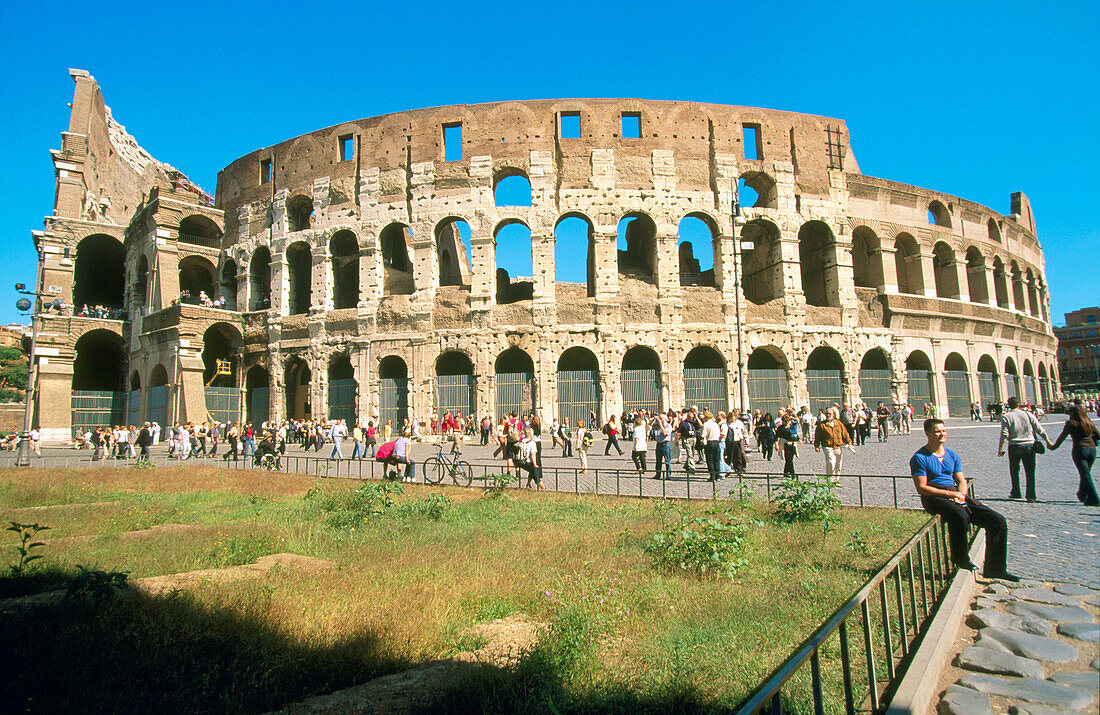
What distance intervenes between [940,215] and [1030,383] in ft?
36.6

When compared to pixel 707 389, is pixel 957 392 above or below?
below

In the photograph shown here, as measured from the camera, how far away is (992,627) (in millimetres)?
4055

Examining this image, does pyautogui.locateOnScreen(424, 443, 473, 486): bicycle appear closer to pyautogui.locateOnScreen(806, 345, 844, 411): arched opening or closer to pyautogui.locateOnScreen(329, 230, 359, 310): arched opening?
pyautogui.locateOnScreen(329, 230, 359, 310): arched opening

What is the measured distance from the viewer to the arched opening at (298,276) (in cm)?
2816

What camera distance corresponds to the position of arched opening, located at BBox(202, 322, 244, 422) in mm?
27312

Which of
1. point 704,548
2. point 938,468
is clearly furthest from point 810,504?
point 938,468

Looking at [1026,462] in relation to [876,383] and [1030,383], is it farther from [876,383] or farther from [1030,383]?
[1030,383]

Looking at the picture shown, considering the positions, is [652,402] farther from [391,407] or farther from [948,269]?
[948,269]

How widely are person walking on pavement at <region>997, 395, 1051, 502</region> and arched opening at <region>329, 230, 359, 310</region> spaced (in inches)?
1011

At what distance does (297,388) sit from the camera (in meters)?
29.6

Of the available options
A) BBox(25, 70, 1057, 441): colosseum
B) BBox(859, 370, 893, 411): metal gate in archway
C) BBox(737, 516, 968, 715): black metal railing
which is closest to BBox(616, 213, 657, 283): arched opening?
BBox(25, 70, 1057, 441): colosseum

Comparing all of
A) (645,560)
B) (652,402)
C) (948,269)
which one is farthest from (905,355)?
(645,560)

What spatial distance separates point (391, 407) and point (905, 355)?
2329 centimetres

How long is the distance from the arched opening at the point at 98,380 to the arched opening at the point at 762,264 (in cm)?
3146
